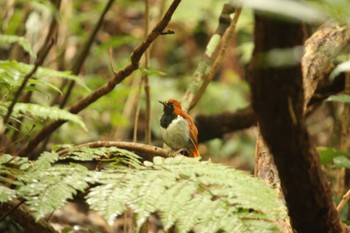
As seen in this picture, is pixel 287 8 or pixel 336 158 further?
pixel 336 158

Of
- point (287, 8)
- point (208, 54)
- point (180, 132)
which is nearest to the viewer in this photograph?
point (287, 8)

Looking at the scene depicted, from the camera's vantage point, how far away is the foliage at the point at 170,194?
1.46 metres

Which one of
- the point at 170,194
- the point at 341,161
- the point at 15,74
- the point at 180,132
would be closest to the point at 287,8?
the point at 170,194

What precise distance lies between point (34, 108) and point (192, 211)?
1.05m

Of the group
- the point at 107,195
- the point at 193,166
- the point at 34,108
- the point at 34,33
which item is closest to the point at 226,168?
the point at 193,166

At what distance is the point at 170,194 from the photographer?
1.51 metres

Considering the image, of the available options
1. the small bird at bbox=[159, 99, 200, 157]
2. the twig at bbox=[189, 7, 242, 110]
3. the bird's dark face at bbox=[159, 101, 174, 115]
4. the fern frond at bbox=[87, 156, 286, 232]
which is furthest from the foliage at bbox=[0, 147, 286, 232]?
the bird's dark face at bbox=[159, 101, 174, 115]

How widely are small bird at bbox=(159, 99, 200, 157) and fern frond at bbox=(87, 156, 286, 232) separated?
1.94 meters

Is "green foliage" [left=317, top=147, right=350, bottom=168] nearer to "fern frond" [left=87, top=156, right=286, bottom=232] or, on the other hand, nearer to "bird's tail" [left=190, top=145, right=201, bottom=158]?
"fern frond" [left=87, top=156, right=286, bottom=232]

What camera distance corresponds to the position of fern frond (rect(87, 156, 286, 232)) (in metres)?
1.46

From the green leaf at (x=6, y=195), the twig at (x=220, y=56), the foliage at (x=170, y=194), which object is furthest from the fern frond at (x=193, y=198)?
the twig at (x=220, y=56)

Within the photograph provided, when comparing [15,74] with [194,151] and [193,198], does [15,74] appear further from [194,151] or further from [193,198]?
[194,151]

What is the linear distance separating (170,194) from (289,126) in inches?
16.0

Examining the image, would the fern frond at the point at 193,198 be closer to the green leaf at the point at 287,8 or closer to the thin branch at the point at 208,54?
the green leaf at the point at 287,8
